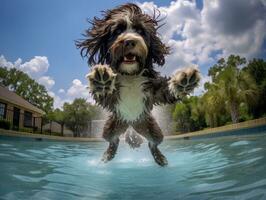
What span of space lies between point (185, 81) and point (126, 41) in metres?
1.10

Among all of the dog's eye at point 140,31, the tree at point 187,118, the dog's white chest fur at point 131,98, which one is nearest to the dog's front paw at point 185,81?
the dog's white chest fur at point 131,98

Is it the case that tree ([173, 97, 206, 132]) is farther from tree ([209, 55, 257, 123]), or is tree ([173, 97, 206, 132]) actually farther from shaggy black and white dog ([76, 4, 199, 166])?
shaggy black and white dog ([76, 4, 199, 166])

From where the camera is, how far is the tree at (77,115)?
5366cm

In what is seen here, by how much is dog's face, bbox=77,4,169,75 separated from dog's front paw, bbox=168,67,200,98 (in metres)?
0.91

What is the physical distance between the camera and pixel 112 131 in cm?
616

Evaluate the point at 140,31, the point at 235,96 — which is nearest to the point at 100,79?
the point at 140,31

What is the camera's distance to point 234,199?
334cm

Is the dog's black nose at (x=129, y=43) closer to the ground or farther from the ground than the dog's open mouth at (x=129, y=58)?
farther from the ground

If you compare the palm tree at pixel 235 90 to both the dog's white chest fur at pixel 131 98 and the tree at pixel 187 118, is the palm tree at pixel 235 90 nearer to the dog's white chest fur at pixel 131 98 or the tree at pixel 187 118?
the tree at pixel 187 118

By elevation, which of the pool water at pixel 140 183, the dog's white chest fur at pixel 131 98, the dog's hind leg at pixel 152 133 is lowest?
the pool water at pixel 140 183

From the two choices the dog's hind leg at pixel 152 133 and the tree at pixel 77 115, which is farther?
the tree at pixel 77 115

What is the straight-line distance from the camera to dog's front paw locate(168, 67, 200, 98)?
3973 millimetres

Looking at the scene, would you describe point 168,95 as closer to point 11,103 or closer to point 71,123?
point 11,103

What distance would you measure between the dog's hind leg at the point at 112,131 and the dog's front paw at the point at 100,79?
221 centimetres
